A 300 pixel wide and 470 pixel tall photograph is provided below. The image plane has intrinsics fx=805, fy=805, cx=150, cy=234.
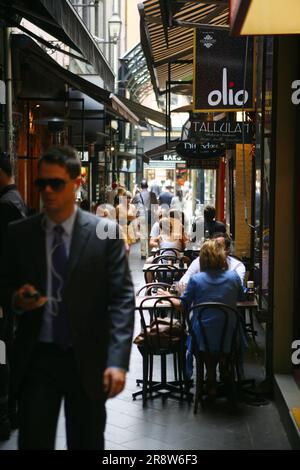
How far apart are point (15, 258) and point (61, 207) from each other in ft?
1.28

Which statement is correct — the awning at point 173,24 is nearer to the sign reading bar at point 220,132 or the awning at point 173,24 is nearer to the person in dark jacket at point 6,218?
the sign reading bar at point 220,132

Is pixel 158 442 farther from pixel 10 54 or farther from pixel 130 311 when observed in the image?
pixel 10 54

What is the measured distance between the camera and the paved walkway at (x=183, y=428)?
266 inches

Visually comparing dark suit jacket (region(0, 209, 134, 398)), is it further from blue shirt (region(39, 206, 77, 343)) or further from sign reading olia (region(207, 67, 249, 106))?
sign reading olia (region(207, 67, 249, 106))

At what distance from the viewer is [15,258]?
4.46 m

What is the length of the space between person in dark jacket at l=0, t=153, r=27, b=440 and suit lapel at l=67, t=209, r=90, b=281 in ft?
6.68

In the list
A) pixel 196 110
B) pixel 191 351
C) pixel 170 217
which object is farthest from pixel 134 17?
pixel 191 351

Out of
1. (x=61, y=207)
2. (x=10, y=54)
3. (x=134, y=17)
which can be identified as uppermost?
(x=134, y=17)

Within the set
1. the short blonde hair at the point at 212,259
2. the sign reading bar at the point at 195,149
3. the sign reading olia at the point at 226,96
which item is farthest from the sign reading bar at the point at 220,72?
the sign reading bar at the point at 195,149

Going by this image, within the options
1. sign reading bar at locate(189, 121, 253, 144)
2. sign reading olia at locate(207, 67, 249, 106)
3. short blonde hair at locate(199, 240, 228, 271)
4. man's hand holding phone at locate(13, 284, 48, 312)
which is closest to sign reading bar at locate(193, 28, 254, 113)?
sign reading olia at locate(207, 67, 249, 106)

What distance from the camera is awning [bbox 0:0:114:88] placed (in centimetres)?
898

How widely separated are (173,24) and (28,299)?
7020mm

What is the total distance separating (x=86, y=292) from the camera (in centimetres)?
429

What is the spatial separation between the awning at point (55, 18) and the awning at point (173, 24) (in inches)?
35.6
